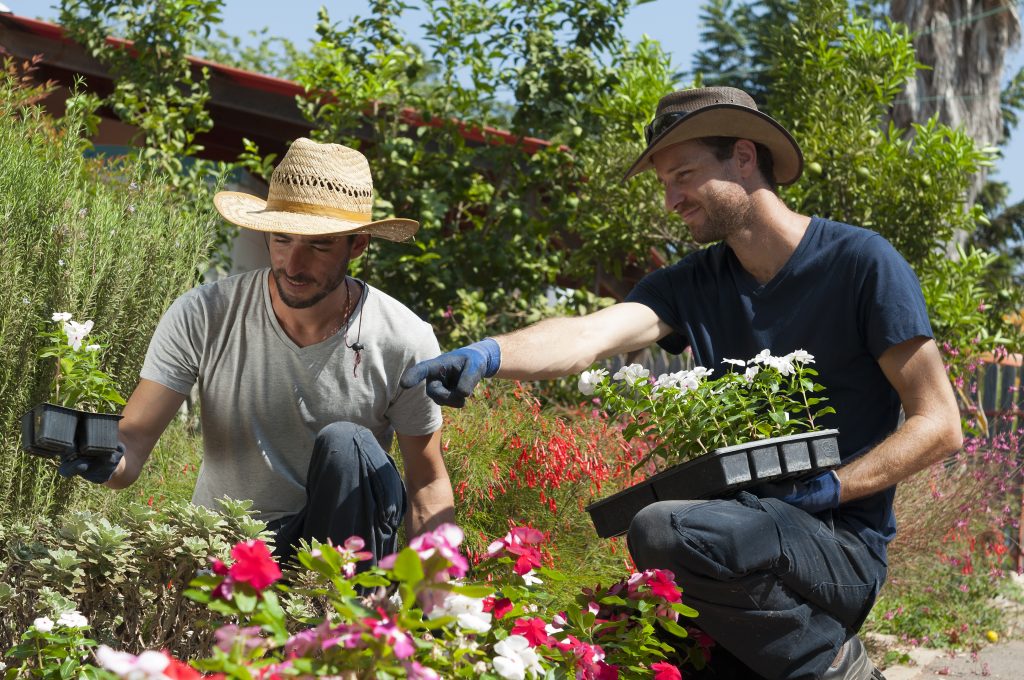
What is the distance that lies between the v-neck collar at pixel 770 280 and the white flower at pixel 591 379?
552 mm

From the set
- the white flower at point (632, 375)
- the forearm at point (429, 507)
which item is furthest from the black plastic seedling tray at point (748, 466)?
the forearm at point (429, 507)

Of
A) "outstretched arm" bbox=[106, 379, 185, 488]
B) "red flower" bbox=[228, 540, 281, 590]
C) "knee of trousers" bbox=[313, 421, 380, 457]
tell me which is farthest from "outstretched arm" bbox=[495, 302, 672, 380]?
"red flower" bbox=[228, 540, 281, 590]

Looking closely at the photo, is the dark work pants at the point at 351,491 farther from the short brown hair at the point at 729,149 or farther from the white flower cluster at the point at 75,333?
the short brown hair at the point at 729,149

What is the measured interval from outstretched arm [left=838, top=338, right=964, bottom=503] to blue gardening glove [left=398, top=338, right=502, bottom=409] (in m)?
0.97

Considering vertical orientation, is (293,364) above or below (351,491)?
above

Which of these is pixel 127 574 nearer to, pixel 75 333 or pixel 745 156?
pixel 75 333

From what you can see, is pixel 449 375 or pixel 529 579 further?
pixel 449 375

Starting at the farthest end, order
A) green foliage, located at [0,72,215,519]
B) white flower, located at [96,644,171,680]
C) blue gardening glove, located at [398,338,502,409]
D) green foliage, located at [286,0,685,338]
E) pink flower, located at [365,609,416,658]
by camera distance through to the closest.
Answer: green foliage, located at [286,0,685,338]
green foliage, located at [0,72,215,519]
blue gardening glove, located at [398,338,502,409]
pink flower, located at [365,609,416,658]
white flower, located at [96,644,171,680]

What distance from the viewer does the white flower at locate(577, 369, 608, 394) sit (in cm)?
260

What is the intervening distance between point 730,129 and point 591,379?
33.8 inches

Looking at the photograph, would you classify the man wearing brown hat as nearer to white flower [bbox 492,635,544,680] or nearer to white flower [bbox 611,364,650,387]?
white flower [bbox 611,364,650,387]

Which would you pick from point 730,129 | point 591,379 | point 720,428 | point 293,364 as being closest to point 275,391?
point 293,364

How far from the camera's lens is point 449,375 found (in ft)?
7.70

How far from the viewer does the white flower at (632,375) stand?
2549mm
